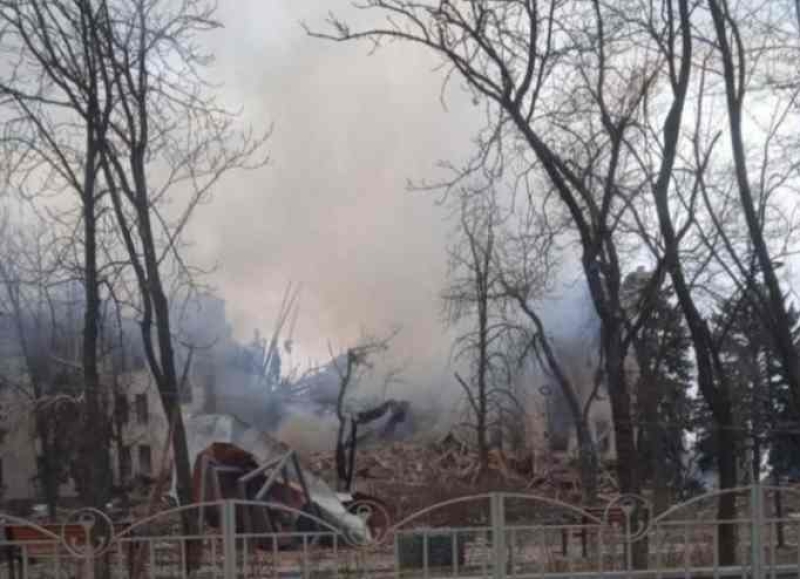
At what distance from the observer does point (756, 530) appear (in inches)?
284

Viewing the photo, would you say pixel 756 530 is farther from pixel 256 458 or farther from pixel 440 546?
pixel 256 458

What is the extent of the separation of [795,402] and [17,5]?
8.48m

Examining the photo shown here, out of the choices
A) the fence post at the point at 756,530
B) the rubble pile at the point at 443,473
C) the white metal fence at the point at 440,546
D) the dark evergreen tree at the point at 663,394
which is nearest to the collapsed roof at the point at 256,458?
the rubble pile at the point at 443,473

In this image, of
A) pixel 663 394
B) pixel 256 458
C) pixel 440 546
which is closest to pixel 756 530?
pixel 440 546

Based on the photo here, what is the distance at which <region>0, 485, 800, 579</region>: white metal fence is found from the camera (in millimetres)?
7043

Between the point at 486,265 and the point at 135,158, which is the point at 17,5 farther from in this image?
the point at 486,265

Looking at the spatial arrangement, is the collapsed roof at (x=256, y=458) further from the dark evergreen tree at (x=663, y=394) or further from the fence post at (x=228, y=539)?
the fence post at (x=228, y=539)

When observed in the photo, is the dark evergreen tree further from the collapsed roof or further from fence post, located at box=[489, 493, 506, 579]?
fence post, located at box=[489, 493, 506, 579]

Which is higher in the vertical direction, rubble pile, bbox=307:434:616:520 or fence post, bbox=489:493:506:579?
fence post, bbox=489:493:506:579

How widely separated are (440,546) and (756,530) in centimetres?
343

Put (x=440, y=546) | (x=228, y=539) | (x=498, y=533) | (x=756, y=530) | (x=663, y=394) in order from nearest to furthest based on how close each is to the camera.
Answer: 1. (x=228, y=539)
2. (x=498, y=533)
3. (x=756, y=530)
4. (x=440, y=546)
5. (x=663, y=394)

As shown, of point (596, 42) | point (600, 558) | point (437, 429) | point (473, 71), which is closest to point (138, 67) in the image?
point (473, 71)

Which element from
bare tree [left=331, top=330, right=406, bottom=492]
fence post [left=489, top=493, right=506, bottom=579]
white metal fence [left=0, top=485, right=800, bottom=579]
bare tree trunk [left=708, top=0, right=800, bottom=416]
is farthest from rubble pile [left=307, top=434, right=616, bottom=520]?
fence post [left=489, top=493, right=506, bottom=579]

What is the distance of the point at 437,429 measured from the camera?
878 inches
